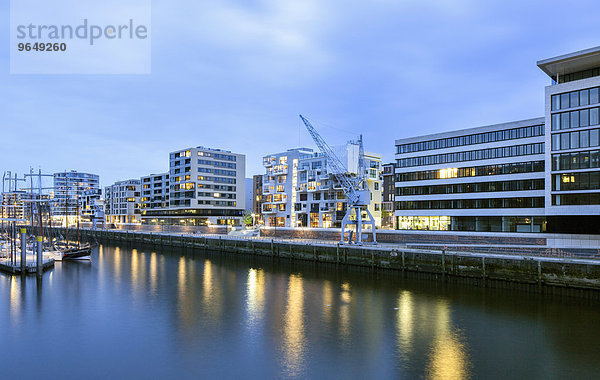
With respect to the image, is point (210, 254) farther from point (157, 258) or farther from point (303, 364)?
point (303, 364)

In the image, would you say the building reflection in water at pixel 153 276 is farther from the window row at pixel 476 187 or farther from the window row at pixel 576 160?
the window row at pixel 576 160

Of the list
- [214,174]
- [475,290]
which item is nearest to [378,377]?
[475,290]

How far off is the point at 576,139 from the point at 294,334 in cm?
5270

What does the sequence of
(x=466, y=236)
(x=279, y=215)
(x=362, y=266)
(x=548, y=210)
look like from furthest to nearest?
Result: (x=279, y=215) → (x=466, y=236) → (x=548, y=210) → (x=362, y=266)

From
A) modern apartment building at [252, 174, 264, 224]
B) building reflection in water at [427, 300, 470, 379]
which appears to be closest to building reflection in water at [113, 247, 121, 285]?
building reflection in water at [427, 300, 470, 379]

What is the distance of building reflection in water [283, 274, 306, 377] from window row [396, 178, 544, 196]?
48.0 meters

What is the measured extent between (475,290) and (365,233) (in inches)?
1599

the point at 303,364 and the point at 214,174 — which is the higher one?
the point at 214,174

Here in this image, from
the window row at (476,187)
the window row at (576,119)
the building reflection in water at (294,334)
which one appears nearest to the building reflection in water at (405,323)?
the building reflection in water at (294,334)

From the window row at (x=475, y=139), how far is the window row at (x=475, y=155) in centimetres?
166

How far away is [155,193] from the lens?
169875mm

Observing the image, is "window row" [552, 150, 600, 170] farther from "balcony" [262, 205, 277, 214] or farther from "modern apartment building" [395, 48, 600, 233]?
"balcony" [262, 205, 277, 214]

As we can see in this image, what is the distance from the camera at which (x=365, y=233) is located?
3221 inches

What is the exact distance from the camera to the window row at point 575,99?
58594 millimetres
